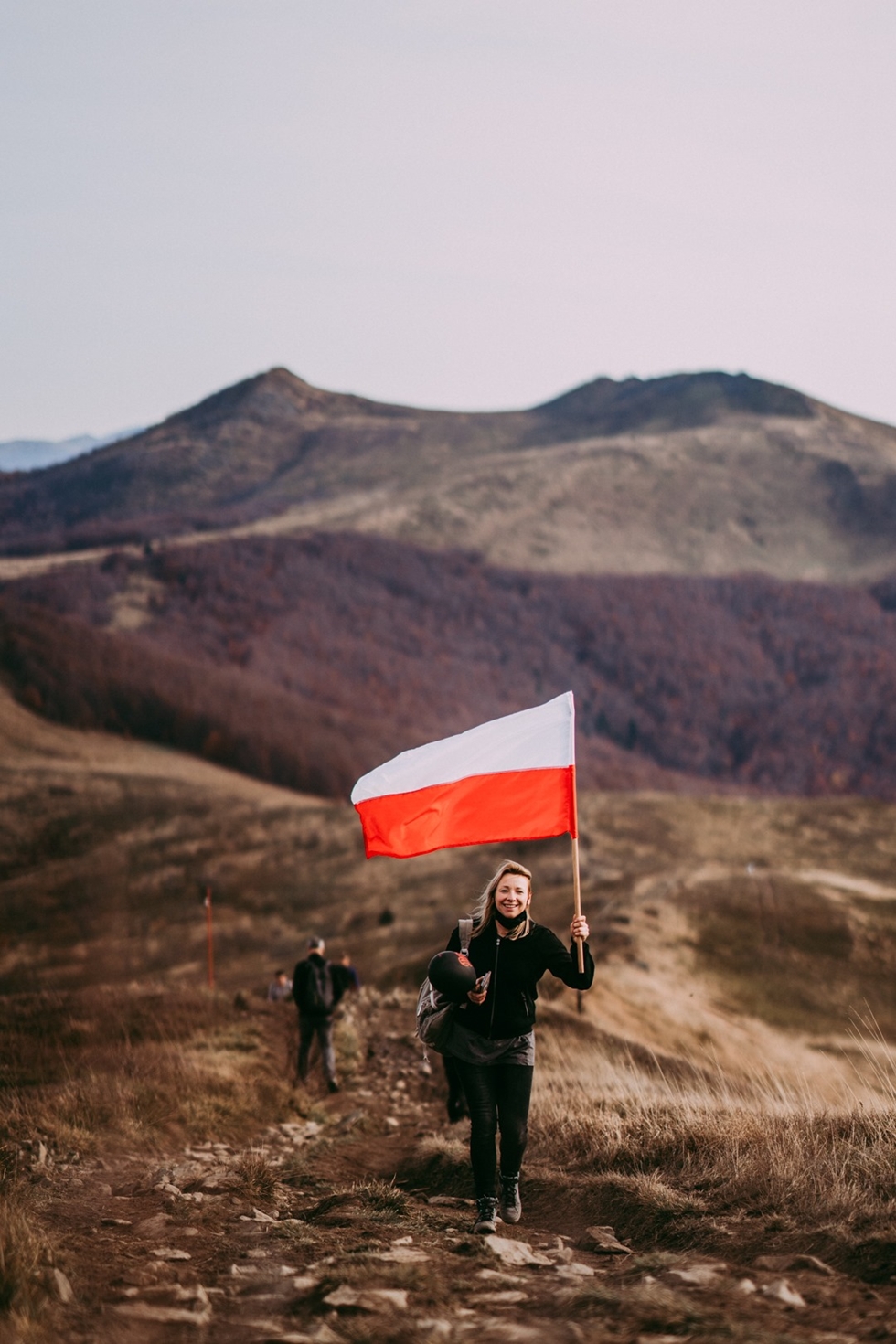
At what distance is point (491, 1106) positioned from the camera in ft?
21.3

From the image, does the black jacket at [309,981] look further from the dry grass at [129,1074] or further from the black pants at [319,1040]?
the dry grass at [129,1074]

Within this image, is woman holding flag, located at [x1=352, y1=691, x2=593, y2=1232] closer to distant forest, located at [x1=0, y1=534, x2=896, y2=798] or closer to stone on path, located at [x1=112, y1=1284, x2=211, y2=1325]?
stone on path, located at [x1=112, y1=1284, x2=211, y2=1325]

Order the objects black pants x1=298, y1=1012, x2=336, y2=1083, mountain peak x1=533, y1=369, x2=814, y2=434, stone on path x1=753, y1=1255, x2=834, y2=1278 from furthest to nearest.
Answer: mountain peak x1=533, y1=369, x2=814, y2=434 → black pants x1=298, y1=1012, x2=336, y2=1083 → stone on path x1=753, y1=1255, x2=834, y2=1278

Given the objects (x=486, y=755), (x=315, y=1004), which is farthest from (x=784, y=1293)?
(x=315, y=1004)

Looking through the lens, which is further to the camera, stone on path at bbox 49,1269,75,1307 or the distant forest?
the distant forest

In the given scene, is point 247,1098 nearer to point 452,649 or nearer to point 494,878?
point 494,878

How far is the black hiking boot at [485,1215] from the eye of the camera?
20.7ft

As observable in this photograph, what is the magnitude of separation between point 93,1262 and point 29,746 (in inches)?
2583

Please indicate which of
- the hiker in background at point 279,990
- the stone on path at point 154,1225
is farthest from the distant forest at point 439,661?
the stone on path at point 154,1225

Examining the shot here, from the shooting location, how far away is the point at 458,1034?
648 centimetres

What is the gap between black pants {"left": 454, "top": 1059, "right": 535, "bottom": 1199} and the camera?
6453mm

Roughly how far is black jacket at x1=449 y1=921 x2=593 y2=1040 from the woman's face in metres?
0.16

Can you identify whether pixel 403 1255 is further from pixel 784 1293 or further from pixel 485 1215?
pixel 784 1293

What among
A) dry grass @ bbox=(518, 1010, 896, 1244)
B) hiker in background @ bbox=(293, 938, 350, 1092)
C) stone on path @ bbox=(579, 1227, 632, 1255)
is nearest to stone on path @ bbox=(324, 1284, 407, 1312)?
stone on path @ bbox=(579, 1227, 632, 1255)
